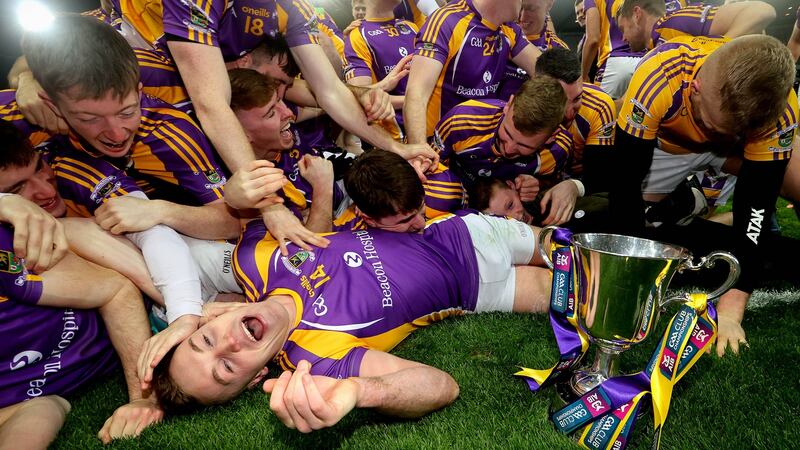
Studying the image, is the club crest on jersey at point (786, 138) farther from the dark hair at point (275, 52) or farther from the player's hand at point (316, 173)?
the dark hair at point (275, 52)

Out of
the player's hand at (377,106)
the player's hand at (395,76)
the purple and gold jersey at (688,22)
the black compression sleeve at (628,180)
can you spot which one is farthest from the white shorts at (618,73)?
the player's hand at (377,106)

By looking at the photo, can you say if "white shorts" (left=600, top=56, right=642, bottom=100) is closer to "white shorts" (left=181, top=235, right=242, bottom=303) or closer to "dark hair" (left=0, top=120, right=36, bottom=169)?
"white shorts" (left=181, top=235, right=242, bottom=303)

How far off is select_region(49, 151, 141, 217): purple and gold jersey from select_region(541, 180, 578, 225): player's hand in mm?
2399

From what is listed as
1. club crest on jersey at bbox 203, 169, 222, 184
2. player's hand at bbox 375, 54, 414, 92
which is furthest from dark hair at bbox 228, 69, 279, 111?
player's hand at bbox 375, 54, 414, 92

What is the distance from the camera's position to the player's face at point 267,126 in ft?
9.21

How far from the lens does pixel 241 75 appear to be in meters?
2.75

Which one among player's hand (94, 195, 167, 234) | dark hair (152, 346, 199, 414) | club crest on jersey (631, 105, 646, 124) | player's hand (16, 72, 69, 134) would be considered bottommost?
dark hair (152, 346, 199, 414)

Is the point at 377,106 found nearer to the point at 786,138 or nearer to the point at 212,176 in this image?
the point at 212,176

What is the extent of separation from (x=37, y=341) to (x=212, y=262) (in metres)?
0.77

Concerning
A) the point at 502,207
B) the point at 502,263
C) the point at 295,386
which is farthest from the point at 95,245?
the point at 502,207

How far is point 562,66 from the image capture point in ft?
11.3

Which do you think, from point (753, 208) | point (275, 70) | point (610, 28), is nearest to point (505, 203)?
point (753, 208)

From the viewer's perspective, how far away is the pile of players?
6.11 feet

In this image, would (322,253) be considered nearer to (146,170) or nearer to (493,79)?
(146,170)
